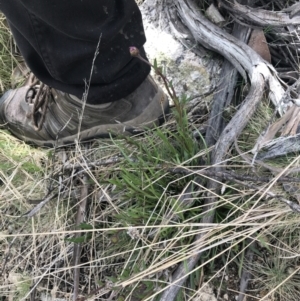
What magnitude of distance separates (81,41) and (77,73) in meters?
0.12

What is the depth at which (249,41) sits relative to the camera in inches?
66.8

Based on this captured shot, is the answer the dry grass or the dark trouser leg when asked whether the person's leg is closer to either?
the dark trouser leg

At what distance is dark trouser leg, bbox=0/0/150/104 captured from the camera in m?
1.21

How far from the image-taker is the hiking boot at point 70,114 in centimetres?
162

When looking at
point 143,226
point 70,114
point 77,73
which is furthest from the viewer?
point 70,114

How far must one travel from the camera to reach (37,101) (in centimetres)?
179

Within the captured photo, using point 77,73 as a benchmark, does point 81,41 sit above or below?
above

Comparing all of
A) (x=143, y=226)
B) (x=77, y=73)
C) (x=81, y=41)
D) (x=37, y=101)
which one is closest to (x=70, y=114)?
(x=37, y=101)

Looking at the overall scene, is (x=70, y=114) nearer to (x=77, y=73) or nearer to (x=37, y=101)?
(x=37, y=101)

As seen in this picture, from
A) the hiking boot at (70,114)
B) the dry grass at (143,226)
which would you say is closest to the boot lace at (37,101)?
the hiking boot at (70,114)

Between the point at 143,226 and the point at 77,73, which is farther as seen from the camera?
the point at 77,73

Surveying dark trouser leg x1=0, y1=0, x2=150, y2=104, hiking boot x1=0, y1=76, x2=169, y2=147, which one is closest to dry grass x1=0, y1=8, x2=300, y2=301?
hiking boot x1=0, y1=76, x2=169, y2=147

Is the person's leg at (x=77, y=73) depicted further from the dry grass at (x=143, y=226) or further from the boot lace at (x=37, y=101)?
the dry grass at (x=143, y=226)

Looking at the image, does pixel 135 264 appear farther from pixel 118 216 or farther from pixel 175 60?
pixel 175 60
